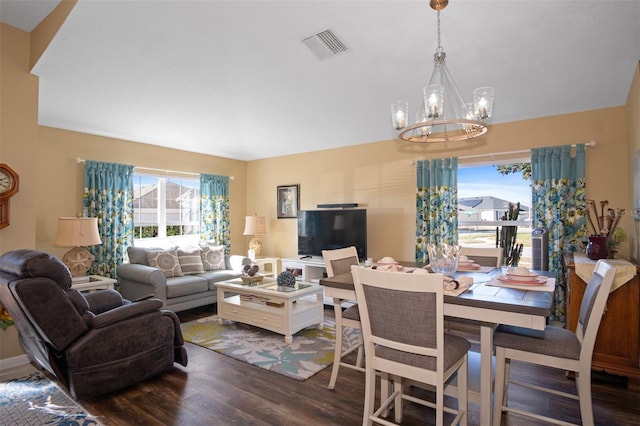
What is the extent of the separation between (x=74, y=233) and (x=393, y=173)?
3.96 meters

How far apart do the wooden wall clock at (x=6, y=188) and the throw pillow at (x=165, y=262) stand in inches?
69.4

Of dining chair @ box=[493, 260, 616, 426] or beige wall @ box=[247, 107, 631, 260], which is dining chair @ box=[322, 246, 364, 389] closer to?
dining chair @ box=[493, 260, 616, 426]

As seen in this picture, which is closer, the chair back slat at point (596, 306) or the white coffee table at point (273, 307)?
the chair back slat at point (596, 306)

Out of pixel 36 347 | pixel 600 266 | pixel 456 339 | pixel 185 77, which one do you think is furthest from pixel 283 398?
pixel 185 77

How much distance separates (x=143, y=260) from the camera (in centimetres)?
473

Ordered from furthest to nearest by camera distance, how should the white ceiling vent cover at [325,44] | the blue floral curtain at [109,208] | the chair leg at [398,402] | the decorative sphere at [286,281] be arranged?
the blue floral curtain at [109,208] → the decorative sphere at [286,281] → the white ceiling vent cover at [325,44] → the chair leg at [398,402]

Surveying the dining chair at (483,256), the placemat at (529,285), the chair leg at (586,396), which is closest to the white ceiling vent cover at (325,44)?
the dining chair at (483,256)

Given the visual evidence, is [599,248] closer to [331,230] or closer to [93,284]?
[331,230]

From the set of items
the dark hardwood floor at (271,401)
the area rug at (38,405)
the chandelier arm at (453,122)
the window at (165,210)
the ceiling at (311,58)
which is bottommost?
the dark hardwood floor at (271,401)

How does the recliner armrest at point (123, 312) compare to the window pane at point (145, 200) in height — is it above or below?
below

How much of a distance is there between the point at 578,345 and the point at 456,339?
635 millimetres

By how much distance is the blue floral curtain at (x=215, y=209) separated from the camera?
5996 millimetres

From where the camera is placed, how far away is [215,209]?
6.11 metres

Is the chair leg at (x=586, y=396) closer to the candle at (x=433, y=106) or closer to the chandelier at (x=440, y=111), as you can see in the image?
the chandelier at (x=440, y=111)
